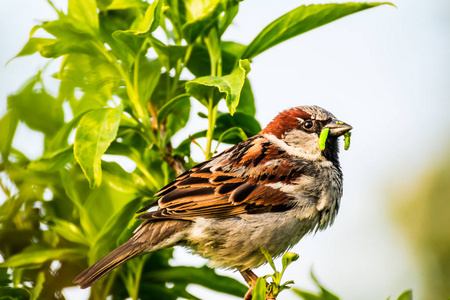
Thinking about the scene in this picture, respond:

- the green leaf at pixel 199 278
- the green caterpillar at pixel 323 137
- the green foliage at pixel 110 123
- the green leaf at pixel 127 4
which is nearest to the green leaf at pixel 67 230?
the green foliage at pixel 110 123

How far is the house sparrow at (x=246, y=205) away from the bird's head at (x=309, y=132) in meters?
0.05

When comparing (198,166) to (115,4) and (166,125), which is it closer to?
(166,125)

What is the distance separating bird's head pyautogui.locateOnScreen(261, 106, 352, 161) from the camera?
11.2 feet

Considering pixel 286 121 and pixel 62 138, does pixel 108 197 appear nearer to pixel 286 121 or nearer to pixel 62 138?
pixel 62 138

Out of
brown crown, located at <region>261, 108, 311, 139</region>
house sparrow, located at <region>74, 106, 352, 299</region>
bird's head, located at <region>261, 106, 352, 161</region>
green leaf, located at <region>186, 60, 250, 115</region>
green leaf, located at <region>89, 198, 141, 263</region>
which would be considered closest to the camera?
green leaf, located at <region>186, 60, 250, 115</region>

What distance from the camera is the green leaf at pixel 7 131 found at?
9.45 ft

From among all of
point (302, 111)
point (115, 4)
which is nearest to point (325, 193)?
point (302, 111)

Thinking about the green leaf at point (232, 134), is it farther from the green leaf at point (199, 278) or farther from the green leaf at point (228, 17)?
the green leaf at point (199, 278)

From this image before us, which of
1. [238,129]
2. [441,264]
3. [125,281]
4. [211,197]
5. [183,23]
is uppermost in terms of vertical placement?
[183,23]

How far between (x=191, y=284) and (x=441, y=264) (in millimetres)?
3379

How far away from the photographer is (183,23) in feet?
9.48

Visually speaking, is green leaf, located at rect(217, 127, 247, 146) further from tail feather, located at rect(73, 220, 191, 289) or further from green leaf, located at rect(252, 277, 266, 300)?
green leaf, located at rect(252, 277, 266, 300)

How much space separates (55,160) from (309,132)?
1.57 metres

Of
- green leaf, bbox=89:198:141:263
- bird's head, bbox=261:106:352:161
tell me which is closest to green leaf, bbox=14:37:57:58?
green leaf, bbox=89:198:141:263
